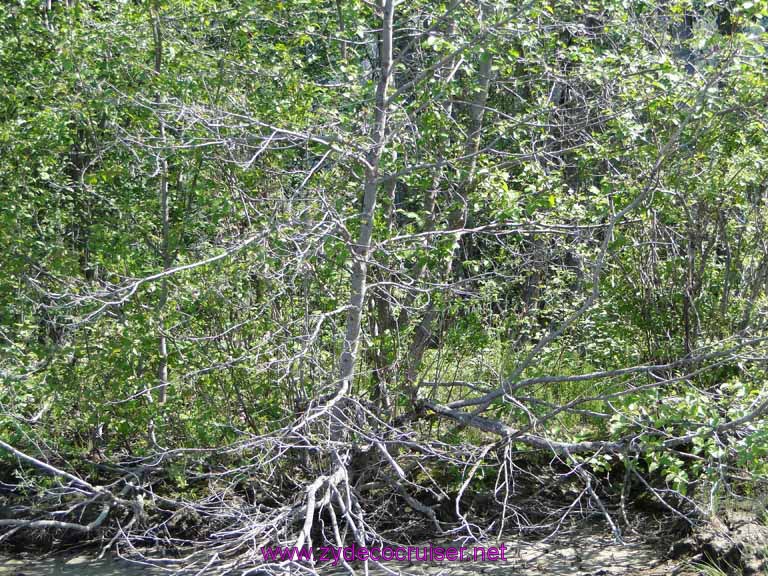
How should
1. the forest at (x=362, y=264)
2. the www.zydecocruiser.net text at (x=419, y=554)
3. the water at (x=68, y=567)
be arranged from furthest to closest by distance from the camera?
the water at (x=68, y=567), the www.zydecocruiser.net text at (x=419, y=554), the forest at (x=362, y=264)

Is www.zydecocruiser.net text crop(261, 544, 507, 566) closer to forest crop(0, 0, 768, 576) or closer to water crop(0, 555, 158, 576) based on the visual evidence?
forest crop(0, 0, 768, 576)

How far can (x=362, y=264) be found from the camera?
19.2ft

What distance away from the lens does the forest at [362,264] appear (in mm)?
5887

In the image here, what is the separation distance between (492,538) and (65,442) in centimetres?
321

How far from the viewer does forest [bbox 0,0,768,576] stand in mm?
5887

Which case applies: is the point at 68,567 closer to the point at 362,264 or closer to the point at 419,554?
the point at 419,554

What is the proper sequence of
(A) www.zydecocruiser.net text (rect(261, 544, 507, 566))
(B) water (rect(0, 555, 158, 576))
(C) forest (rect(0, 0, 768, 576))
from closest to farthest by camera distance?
(C) forest (rect(0, 0, 768, 576))
(A) www.zydecocruiser.net text (rect(261, 544, 507, 566))
(B) water (rect(0, 555, 158, 576))

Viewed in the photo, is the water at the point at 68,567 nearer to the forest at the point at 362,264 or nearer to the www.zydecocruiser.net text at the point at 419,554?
the forest at the point at 362,264

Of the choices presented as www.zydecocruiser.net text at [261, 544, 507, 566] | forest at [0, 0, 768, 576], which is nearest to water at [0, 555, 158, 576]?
forest at [0, 0, 768, 576]

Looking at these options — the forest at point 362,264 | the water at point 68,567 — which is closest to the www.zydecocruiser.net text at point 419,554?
the forest at point 362,264

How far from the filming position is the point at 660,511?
656 centimetres

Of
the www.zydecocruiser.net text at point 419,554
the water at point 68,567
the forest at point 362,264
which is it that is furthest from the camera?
the water at point 68,567

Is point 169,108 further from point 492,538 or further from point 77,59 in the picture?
point 492,538

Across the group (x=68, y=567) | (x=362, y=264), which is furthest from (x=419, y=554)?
(x=68, y=567)
